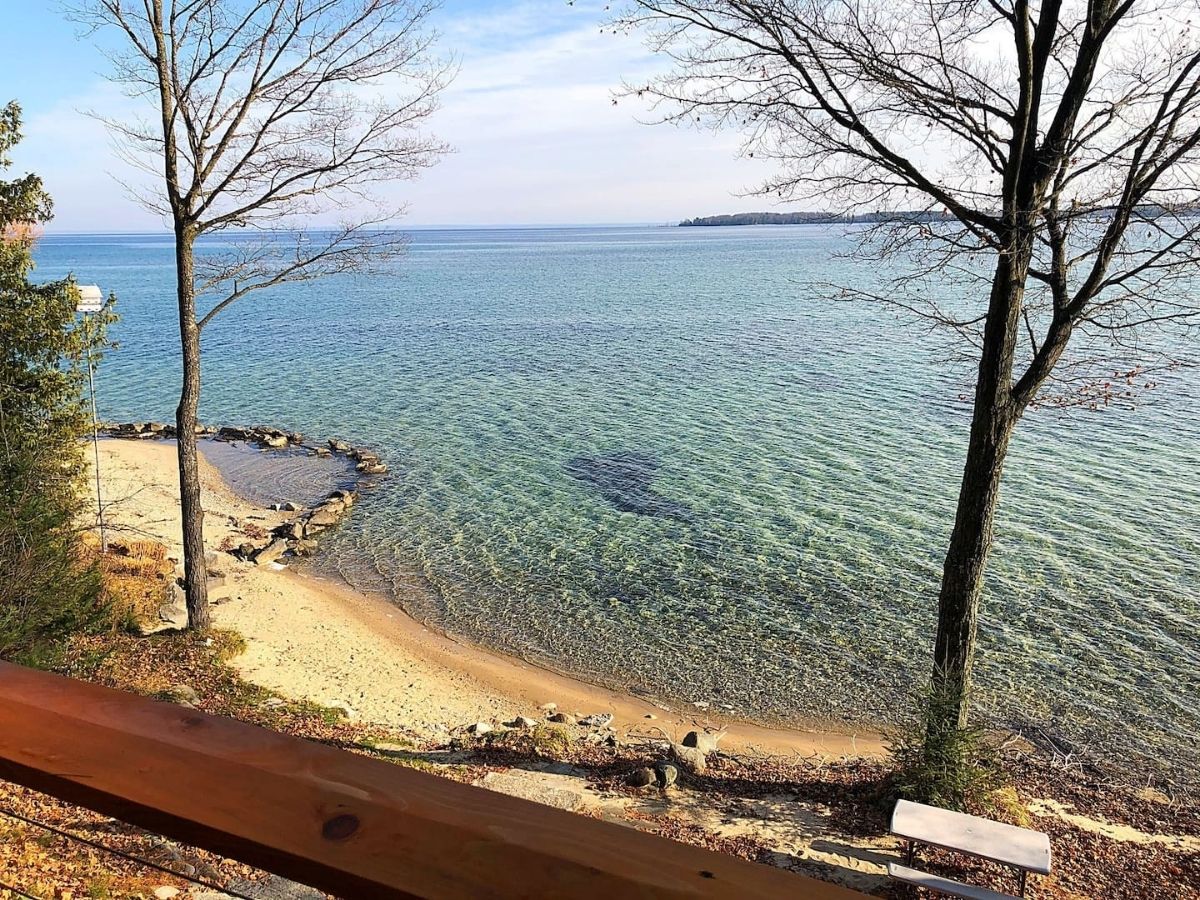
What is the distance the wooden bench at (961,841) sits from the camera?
6527 mm

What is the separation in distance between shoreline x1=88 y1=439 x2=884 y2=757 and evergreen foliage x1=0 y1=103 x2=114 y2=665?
274 centimetres

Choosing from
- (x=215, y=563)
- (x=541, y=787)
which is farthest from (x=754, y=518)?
(x=541, y=787)

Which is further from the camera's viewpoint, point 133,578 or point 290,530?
point 290,530

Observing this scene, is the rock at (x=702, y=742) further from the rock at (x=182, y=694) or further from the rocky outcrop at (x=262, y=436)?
the rocky outcrop at (x=262, y=436)

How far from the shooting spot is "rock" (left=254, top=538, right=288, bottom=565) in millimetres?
18173

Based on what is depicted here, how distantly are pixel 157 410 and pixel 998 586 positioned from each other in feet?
98.7

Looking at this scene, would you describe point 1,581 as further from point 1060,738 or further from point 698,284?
point 698,284

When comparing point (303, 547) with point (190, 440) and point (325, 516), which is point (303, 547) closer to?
point (325, 516)

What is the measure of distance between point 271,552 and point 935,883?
50.9 ft

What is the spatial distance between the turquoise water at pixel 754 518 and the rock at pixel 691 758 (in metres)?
2.65

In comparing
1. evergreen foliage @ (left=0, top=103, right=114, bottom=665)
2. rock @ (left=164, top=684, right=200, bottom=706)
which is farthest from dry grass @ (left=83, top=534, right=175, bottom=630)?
rock @ (left=164, top=684, right=200, bottom=706)

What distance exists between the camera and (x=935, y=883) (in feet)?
21.4

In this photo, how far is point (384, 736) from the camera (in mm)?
10641

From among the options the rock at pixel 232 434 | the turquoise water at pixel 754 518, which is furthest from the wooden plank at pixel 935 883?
the rock at pixel 232 434
